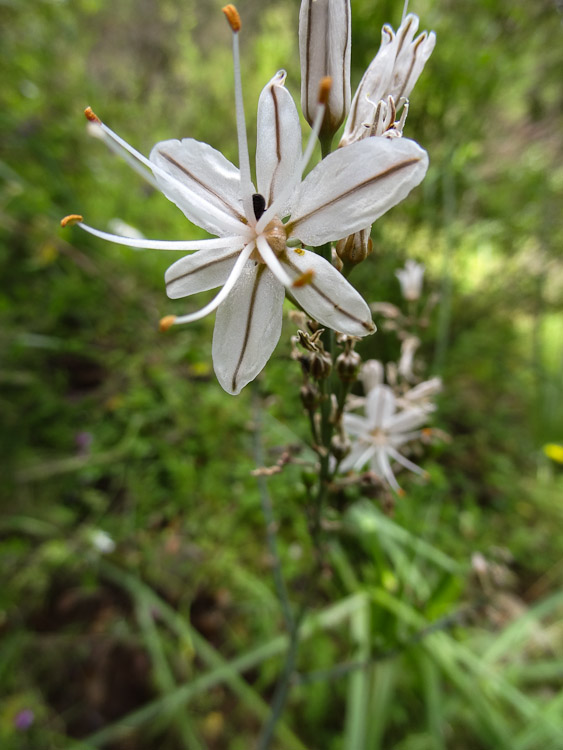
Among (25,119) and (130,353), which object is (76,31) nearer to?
(25,119)

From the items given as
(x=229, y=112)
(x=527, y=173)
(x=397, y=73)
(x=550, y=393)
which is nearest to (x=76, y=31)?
(x=229, y=112)

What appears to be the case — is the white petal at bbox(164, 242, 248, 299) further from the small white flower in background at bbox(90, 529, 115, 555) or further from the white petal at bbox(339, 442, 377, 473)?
the small white flower in background at bbox(90, 529, 115, 555)

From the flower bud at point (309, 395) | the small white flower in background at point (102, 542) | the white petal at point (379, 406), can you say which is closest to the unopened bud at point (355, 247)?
the flower bud at point (309, 395)

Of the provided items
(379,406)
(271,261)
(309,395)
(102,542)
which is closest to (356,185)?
(271,261)

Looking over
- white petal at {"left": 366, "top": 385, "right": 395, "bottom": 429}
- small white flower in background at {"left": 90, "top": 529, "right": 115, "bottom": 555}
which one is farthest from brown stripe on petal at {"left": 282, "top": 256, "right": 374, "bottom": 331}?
small white flower in background at {"left": 90, "top": 529, "right": 115, "bottom": 555}

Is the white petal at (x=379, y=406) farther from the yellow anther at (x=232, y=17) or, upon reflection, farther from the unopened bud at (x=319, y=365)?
the yellow anther at (x=232, y=17)

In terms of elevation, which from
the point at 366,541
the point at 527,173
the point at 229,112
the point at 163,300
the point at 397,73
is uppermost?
the point at 229,112

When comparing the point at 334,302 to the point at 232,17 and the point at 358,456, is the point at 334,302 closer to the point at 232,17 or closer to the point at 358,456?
the point at 232,17
